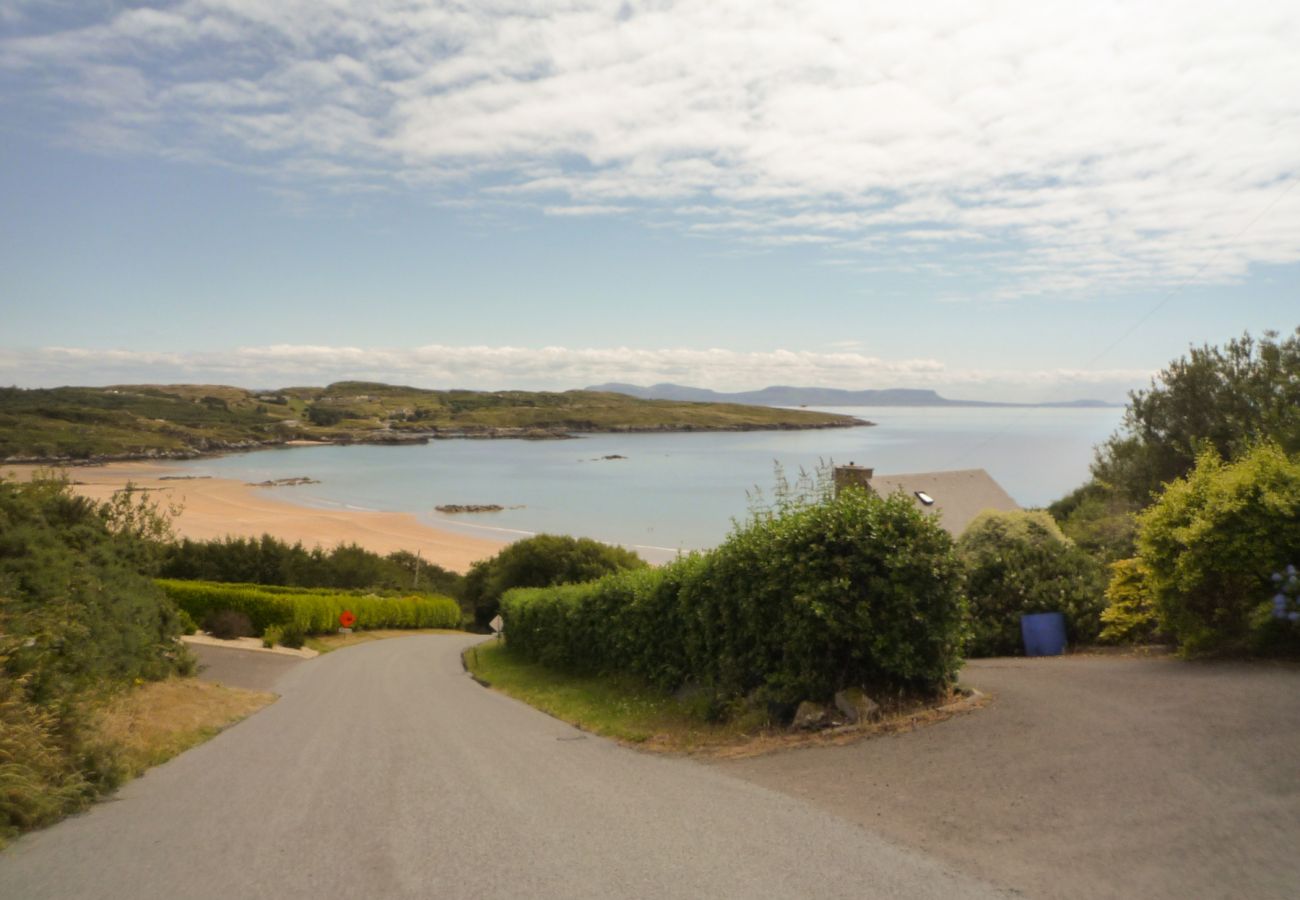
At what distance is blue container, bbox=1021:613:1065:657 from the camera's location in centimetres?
1357

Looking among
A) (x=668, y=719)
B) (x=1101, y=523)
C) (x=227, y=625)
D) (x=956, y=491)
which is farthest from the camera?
(x=956, y=491)

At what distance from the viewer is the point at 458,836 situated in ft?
21.4

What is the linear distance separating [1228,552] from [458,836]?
324 inches

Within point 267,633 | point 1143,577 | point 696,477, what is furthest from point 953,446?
point 1143,577

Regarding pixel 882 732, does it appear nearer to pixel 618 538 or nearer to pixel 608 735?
pixel 608 735

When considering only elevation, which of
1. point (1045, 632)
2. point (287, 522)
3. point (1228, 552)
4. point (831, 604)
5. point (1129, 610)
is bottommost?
point (287, 522)

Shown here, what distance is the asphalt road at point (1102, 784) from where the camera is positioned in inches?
193

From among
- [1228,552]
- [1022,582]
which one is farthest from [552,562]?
[1228,552]

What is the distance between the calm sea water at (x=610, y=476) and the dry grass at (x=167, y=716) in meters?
27.0

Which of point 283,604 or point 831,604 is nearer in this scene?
point 831,604

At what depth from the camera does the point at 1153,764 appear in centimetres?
632

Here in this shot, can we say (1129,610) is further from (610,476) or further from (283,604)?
(610,476)

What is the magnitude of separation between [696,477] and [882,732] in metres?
104

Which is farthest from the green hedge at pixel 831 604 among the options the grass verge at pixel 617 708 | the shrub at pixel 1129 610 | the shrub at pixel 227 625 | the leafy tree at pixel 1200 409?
the shrub at pixel 227 625
